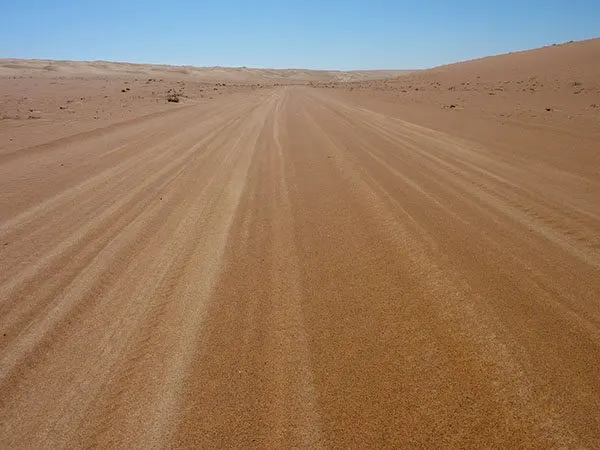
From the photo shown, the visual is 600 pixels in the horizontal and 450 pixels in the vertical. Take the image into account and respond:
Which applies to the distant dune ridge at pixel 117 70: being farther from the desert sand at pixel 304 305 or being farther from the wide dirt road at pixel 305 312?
the wide dirt road at pixel 305 312

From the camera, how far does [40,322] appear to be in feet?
11.1

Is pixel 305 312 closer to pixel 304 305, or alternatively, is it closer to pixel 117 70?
pixel 304 305

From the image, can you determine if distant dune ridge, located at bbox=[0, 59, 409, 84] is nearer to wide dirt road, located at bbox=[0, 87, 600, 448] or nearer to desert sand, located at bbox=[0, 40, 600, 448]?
desert sand, located at bbox=[0, 40, 600, 448]

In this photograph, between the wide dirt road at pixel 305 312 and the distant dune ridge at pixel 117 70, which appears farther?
the distant dune ridge at pixel 117 70

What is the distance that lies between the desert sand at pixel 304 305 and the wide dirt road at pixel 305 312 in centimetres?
2

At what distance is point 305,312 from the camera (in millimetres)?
3389

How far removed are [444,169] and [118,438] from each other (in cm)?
628

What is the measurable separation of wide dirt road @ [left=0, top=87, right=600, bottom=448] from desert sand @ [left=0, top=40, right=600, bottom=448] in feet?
0.05

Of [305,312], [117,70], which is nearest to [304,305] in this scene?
[305,312]

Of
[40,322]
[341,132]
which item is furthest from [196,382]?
[341,132]

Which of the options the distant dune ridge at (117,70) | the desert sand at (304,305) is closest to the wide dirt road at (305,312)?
the desert sand at (304,305)

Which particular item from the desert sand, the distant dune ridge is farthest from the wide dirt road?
the distant dune ridge

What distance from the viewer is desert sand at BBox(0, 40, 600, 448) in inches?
94.7

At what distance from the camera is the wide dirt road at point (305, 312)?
2.40m
